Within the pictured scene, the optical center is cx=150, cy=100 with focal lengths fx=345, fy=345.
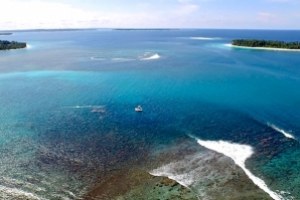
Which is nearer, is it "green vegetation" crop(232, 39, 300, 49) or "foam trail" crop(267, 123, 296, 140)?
"foam trail" crop(267, 123, 296, 140)

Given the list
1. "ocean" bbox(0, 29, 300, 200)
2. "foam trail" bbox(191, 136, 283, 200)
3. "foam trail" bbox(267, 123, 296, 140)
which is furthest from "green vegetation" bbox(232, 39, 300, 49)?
"foam trail" bbox(191, 136, 283, 200)

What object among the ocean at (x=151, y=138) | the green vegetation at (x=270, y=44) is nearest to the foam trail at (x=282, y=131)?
the ocean at (x=151, y=138)

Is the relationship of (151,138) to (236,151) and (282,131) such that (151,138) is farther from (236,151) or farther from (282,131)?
(282,131)

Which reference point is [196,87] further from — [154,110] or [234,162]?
[234,162]

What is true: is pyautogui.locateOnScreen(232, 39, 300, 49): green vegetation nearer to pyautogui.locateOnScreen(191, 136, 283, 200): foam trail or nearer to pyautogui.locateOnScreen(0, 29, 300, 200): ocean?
pyautogui.locateOnScreen(0, 29, 300, 200): ocean

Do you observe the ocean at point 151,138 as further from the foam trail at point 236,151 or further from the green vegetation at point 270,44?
the green vegetation at point 270,44

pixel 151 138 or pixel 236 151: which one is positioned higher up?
pixel 151 138

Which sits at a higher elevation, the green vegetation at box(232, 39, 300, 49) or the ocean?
the green vegetation at box(232, 39, 300, 49)

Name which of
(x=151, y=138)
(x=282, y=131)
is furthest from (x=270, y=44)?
(x=151, y=138)

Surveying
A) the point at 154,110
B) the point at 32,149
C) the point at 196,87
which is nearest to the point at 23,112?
the point at 32,149
